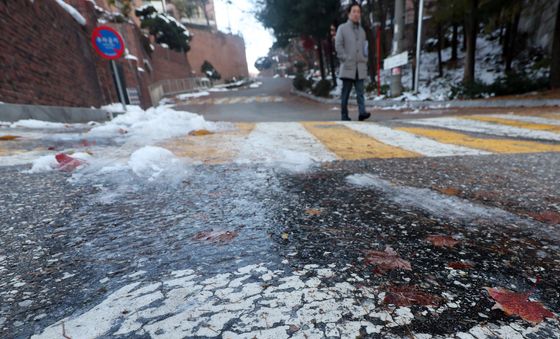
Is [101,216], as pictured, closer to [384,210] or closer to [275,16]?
[384,210]

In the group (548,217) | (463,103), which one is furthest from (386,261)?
(463,103)

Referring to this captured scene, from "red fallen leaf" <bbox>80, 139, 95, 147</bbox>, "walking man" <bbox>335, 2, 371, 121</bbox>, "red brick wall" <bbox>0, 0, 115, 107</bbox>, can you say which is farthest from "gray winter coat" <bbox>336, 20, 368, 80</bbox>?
"red brick wall" <bbox>0, 0, 115, 107</bbox>

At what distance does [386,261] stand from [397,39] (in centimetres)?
1127

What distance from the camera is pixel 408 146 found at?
2.78m

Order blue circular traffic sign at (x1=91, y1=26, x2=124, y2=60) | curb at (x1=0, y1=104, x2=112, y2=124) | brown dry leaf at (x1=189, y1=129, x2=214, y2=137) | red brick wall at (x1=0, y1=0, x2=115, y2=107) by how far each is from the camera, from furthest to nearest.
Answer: blue circular traffic sign at (x1=91, y1=26, x2=124, y2=60)
red brick wall at (x1=0, y1=0, x2=115, y2=107)
curb at (x1=0, y1=104, x2=112, y2=124)
brown dry leaf at (x1=189, y1=129, x2=214, y2=137)

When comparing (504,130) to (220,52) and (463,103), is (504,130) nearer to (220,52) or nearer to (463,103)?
(463,103)

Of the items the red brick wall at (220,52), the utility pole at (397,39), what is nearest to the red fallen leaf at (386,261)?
the utility pole at (397,39)

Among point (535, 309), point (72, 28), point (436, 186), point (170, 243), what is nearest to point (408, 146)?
point (436, 186)

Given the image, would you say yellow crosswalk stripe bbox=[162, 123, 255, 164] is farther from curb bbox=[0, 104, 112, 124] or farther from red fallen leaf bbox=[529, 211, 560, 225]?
curb bbox=[0, 104, 112, 124]

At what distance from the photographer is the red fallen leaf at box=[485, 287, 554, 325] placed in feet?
2.11

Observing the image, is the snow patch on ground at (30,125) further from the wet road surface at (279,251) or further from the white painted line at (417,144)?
the white painted line at (417,144)

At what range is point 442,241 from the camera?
0.98 m

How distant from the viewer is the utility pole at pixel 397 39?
9820mm

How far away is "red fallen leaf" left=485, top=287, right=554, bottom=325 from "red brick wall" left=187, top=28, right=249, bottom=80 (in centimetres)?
3643
